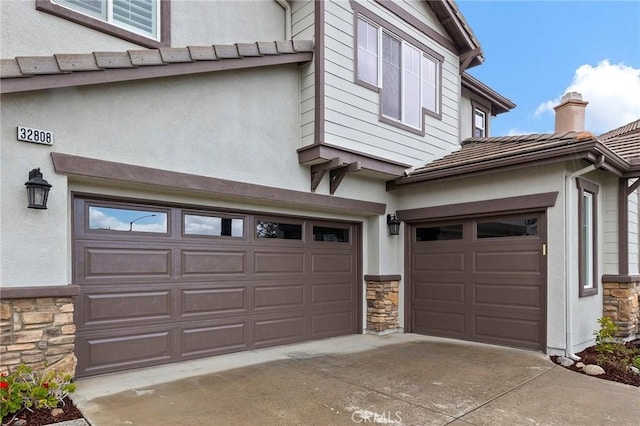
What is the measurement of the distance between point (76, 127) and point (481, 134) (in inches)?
408

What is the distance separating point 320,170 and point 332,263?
1.91 meters

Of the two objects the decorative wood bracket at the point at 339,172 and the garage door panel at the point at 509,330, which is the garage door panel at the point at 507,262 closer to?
the garage door panel at the point at 509,330

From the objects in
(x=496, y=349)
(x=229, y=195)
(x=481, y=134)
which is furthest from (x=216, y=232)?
(x=481, y=134)

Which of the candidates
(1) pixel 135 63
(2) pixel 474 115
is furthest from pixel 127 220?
(2) pixel 474 115

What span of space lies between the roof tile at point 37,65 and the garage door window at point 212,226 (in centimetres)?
243

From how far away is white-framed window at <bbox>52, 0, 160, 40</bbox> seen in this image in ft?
17.2

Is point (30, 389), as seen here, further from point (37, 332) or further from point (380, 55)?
point (380, 55)

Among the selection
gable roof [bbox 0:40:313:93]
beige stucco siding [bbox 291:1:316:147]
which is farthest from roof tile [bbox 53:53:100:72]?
beige stucco siding [bbox 291:1:316:147]

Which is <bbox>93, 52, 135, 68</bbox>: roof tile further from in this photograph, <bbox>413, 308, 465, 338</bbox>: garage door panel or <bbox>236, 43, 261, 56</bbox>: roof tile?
<bbox>413, 308, 465, 338</bbox>: garage door panel

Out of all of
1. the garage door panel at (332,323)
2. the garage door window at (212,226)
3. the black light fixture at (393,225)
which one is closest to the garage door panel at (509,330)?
the black light fixture at (393,225)

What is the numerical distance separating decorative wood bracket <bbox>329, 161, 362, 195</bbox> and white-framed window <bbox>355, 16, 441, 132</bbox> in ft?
4.11

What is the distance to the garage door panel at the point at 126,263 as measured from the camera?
5160 mm

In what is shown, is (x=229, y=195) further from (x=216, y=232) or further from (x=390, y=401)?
(x=390, y=401)

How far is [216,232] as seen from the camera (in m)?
6.31
